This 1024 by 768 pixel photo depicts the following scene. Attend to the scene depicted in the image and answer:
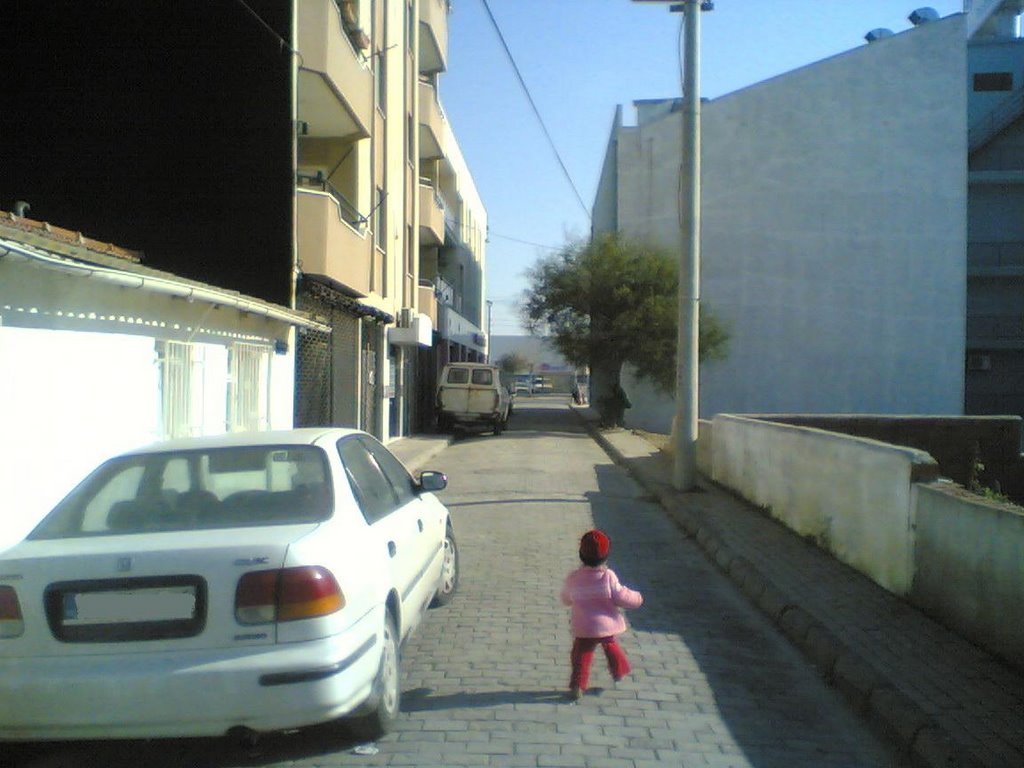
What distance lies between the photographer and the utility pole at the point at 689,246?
549 inches

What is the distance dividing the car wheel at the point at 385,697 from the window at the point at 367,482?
594mm

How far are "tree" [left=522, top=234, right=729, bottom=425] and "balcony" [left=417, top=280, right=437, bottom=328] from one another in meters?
5.01

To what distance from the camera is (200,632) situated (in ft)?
13.7

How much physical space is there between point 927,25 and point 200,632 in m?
35.8

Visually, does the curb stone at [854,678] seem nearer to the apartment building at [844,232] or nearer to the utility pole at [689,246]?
the utility pole at [689,246]

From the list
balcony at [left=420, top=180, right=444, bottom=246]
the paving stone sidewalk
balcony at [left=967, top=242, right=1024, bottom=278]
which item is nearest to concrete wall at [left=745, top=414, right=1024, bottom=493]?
the paving stone sidewalk

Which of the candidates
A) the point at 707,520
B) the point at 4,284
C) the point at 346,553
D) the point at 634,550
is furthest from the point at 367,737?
the point at 707,520

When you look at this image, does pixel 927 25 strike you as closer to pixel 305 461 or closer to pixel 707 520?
pixel 707 520

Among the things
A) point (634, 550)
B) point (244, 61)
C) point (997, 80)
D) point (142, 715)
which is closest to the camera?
point (142, 715)

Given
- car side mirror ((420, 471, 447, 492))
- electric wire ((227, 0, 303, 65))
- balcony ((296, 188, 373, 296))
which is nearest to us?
car side mirror ((420, 471, 447, 492))

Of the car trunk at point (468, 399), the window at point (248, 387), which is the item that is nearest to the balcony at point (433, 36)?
the car trunk at point (468, 399)

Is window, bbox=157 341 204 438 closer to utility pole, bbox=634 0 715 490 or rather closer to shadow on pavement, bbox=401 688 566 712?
shadow on pavement, bbox=401 688 566 712

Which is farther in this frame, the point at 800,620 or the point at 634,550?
the point at 634,550

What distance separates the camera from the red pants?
5.46 metres
